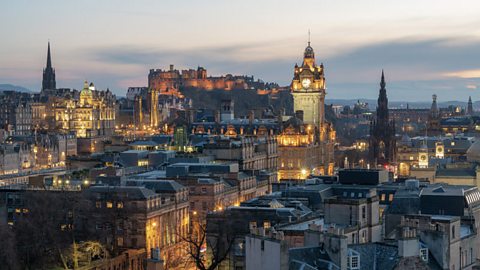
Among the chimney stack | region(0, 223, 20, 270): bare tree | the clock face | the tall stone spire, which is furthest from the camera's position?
the clock face

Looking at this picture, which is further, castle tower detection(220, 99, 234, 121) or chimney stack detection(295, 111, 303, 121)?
castle tower detection(220, 99, 234, 121)

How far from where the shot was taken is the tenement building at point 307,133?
152 m

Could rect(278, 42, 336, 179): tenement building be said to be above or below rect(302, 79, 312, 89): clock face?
below

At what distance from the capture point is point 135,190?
258 ft

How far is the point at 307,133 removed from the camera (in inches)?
6181

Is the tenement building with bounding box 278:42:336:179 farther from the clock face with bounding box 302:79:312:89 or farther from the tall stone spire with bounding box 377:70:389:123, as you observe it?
the tall stone spire with bounding box 377:70:389:123

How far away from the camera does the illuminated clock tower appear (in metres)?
176

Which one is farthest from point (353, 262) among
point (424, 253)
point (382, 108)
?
point (382, 108)

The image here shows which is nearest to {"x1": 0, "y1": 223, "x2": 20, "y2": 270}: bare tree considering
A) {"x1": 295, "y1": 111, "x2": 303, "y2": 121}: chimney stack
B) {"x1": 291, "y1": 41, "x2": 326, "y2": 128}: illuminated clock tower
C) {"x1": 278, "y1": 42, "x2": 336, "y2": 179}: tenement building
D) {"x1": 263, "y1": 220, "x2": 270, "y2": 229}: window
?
{"x1": 263, "y1": 220, "x2": 270, "y2": 229}: window

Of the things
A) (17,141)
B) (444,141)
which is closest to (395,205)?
(444,141)

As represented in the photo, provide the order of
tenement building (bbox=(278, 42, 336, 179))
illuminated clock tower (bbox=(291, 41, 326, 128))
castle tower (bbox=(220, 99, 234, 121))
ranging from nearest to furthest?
tenement building (bbox=(278, 42, 336, 179)) → illuminated clock tower (bbox=(291, 41, 326, 128)) → castle tower (bbox=(220, 99, 234, 121))

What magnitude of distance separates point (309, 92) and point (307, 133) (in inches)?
836

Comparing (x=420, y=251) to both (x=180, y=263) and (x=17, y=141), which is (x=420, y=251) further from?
(x=17, y=141)

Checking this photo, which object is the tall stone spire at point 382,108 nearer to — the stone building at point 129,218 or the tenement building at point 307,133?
the tenement building at point 307,133
